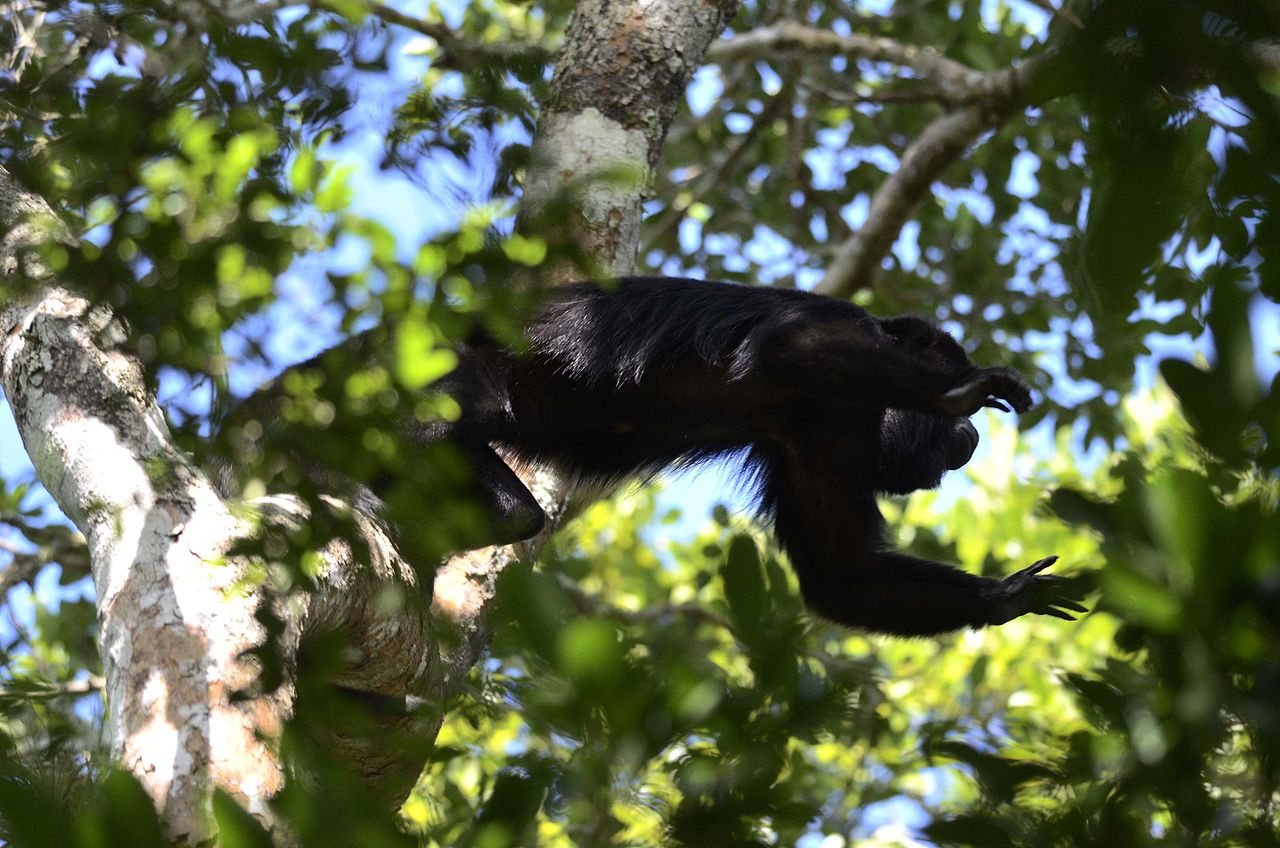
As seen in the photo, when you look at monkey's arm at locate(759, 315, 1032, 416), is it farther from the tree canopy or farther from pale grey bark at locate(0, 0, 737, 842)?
the tree canopy

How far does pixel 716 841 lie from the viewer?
2.99 feet

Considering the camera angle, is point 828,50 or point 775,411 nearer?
point 775,411

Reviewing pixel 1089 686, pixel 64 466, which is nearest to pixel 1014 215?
pixel 64 466

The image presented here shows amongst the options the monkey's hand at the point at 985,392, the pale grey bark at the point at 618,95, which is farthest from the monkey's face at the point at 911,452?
the pale grey bark at the point at 618,95

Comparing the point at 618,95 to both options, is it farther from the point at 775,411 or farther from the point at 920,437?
the point at 920,437

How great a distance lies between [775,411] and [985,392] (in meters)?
0.74

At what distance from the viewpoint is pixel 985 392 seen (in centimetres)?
304

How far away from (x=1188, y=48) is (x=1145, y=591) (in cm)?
34

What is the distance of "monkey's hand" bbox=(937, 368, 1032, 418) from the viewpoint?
303 centimetres

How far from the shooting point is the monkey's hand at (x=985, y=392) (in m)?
3.03

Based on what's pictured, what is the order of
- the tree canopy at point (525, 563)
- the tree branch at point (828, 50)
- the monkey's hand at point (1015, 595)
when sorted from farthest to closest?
1. the tree branch at point (828, 50)
2. the monkey's hand at point (1015, 595)
3. the tree canopy at point (525, 563)

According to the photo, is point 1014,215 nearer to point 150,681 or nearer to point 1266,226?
point 150,681

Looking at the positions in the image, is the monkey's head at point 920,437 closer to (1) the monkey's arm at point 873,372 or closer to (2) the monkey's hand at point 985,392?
(1) the monkey's arm at point 873,372

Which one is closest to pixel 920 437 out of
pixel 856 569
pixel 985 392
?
pixel 856 569
